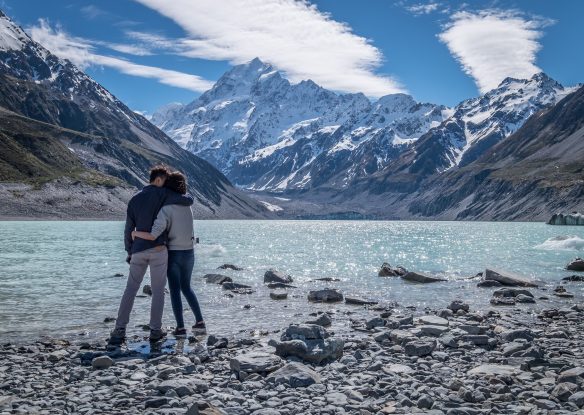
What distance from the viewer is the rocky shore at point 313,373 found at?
948 cm

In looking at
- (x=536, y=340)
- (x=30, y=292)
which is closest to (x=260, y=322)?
(x=536, y=340)

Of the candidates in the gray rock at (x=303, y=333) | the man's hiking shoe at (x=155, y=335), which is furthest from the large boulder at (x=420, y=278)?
the man's hiking shoe at (x=155, y=335)

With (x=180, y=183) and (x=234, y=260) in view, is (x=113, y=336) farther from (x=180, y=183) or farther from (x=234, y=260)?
(x=234, y=260)

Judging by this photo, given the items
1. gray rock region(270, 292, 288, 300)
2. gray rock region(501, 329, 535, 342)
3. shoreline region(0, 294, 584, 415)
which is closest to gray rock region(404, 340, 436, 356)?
shoreline region(0, 294, 584, 415)

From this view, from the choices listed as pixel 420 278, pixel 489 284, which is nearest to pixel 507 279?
pixel 489 284

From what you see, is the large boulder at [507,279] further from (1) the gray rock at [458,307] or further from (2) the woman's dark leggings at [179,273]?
(2) the woman's dark leggings at [179,273]

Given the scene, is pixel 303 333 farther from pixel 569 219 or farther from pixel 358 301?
pixel 569 219

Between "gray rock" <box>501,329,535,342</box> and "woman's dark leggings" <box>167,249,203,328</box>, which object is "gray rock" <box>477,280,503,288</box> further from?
"woman's dark leggings" <box>167,249,203,328</box>

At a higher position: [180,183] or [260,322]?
[180,183]

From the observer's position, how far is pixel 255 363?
11766 mm

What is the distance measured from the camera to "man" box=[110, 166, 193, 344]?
14.2m

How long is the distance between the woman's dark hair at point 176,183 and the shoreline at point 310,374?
4.05 metres

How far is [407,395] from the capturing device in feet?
33.2

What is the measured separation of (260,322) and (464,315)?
7417mm
